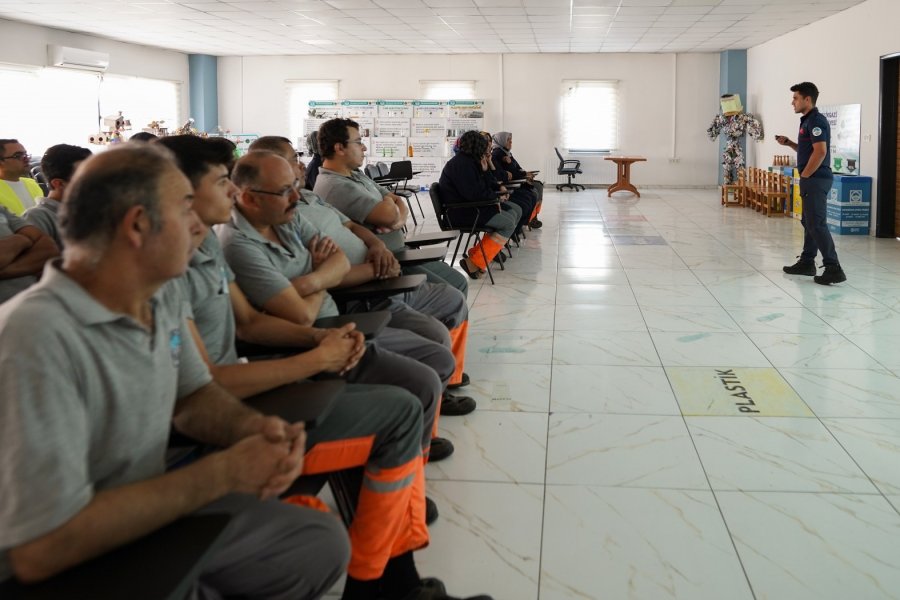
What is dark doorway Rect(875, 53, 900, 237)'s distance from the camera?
8.75m

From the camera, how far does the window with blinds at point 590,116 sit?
54.6 ft

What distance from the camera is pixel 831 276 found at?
242 inches

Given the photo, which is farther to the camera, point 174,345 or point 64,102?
point 64,102

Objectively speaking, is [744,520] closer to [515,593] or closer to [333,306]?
[515,593]

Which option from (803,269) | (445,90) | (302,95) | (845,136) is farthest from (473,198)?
(302,95)

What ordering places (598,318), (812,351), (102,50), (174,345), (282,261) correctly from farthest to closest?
(102,50)
(598,318)
(812,351)
(282,261)
(174,345)

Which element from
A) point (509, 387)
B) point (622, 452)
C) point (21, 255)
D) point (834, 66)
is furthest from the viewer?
point (834, 66)

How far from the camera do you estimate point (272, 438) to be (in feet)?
4.68

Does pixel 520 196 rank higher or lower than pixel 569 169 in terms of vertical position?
lower

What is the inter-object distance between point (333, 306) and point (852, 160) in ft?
28.8

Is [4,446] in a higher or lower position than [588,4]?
lower

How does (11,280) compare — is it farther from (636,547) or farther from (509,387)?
(636,547)

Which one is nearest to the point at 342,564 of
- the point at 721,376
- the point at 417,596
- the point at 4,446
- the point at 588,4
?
the point at 417,596

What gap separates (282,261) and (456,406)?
1120mm
